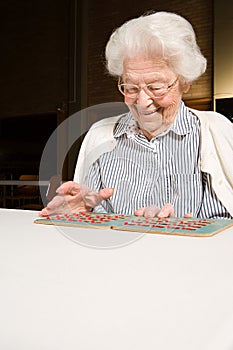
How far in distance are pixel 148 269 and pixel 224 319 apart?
158 millimetres

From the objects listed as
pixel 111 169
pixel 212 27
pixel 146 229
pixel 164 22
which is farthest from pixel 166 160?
pixel 212 27

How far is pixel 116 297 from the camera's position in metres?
0.35

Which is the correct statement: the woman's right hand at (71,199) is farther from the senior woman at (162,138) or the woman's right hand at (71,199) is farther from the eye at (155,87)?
the eye at (155,87)

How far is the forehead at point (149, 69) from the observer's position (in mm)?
1247

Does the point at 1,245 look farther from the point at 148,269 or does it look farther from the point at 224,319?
the point at 224,319

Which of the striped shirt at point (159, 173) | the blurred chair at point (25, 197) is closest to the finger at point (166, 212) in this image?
the striped shirt at point (159, 173)

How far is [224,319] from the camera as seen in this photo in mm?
304

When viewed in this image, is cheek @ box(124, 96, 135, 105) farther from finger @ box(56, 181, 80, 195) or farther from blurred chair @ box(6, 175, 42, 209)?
blurred chair @ box(6, 175, 42, 209)

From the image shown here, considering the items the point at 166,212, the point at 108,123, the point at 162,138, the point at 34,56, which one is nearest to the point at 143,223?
the point at 166,212

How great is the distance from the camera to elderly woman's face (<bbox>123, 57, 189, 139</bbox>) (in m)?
1.25

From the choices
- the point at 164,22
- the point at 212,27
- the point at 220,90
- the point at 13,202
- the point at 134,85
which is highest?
the point at 212,27

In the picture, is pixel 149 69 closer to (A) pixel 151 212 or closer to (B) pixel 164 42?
(B) pixel 164 42

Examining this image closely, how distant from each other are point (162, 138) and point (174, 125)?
0.06 meters

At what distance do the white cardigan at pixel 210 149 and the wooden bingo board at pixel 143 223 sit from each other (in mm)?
383
